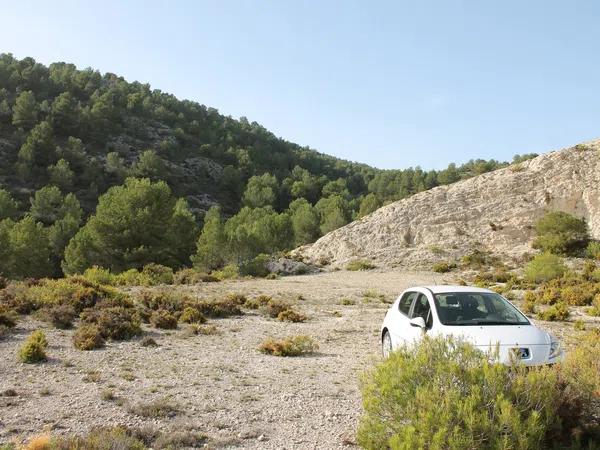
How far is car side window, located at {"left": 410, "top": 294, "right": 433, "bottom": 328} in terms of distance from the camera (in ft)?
26.0

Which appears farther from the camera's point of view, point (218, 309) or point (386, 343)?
point (218, 309)

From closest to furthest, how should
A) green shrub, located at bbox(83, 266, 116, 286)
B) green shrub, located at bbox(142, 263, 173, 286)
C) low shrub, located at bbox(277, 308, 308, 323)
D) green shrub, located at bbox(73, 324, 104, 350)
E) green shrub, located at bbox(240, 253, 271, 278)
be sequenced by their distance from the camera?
green shrub, located at bbox(73, 324, 104, 350) < low shrub, located at bbox(277, 308, 308, 323) < green shrub, located at bbox(83, 266, 116, 286) < green shrub, located at bbox(142, 263, 173, 286) < green shrub, located at bbox(240, 253, 271, 278)

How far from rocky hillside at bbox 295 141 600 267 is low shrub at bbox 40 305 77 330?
26.4 meters

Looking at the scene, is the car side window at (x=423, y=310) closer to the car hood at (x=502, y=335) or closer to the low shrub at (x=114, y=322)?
the car hood at (x=502, y=335)

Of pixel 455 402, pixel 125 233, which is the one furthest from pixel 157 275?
pixel 455 402

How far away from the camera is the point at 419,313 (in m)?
8.43

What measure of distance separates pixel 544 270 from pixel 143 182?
87.1 feet

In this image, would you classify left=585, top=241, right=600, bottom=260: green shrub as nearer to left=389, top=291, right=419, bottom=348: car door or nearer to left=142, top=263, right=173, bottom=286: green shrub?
left=142, top=263, right=173, bottom=286: green shrub

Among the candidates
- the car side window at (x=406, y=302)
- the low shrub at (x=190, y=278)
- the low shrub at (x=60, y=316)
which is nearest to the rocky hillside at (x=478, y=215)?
the low shrub at (x=190, y=278)

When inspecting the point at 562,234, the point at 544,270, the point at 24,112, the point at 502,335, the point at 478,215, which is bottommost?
the point at 502,335

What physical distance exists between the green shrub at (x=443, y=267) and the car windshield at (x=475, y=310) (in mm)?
26518

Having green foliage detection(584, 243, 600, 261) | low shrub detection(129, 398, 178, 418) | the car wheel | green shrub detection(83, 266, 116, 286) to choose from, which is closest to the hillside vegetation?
green shrub detection(83, 266, 116, 286)

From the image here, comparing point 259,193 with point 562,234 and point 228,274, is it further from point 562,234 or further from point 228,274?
point 562,234

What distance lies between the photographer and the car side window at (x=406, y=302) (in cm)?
891
